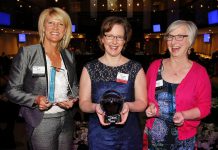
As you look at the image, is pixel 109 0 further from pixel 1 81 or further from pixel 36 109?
pixel 36 109

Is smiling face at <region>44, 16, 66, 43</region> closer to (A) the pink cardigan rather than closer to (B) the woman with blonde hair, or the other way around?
(B) the woman with blonde hair

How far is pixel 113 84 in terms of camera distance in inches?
76.7

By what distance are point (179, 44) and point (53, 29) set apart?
97 cm

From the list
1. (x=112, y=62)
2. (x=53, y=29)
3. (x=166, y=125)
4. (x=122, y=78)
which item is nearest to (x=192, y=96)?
(x=166, y=125)

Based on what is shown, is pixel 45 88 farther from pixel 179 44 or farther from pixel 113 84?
pixel 179 44

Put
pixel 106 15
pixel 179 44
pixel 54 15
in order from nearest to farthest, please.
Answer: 1. pixel 179 44
2. pixel 54 15
3. pixel 106 15

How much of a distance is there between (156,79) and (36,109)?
93 cm

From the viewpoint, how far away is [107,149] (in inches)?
77.5

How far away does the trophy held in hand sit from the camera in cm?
163

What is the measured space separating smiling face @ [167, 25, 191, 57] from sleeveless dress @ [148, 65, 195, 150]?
207 millimetres

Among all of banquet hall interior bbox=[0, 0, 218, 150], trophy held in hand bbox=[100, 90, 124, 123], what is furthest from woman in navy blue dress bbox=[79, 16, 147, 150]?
banquet hall interior bbox=[0, 0, 218, 150]

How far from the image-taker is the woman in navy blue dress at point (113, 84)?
192 cm

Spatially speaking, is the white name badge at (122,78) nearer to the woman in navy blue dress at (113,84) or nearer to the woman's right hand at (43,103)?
the woman in navy blue dress at (113,84)

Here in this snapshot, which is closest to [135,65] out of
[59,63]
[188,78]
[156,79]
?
[156,79]
